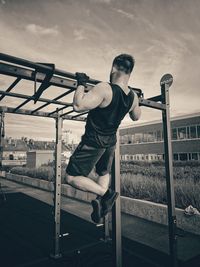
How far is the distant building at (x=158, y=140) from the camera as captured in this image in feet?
76.1

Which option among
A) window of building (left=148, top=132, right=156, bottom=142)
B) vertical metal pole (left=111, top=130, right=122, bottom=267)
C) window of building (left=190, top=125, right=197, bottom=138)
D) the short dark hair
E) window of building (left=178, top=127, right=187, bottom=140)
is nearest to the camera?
the short dark hair

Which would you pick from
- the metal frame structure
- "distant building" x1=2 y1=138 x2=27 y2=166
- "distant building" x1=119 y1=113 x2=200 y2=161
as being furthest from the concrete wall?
"distant building" x1=2 y1=138 x2=27 y2=166

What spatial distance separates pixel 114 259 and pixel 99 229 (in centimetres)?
304

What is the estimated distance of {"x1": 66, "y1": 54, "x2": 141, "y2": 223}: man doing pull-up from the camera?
2083mm

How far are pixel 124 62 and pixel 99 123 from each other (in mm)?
672

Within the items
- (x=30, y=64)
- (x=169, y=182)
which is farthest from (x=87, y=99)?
(x=169, y=182)

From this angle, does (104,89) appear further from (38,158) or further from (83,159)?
(38,158)

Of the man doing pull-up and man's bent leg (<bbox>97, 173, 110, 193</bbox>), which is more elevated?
the man doing pull-up

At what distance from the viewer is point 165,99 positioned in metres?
3.55

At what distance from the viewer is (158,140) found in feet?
90.1

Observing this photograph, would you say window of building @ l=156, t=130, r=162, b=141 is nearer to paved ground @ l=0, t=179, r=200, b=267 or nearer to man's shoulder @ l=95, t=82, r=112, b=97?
paved ground @ l=0, t=179, r=200, b=267

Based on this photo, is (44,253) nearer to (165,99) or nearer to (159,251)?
(159,251)

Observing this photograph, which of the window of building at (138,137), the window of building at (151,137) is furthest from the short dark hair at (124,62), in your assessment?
the window of building at (138,137)

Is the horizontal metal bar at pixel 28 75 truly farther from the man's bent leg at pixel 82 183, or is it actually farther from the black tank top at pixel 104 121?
the man's bent leg at pixel 82 183
